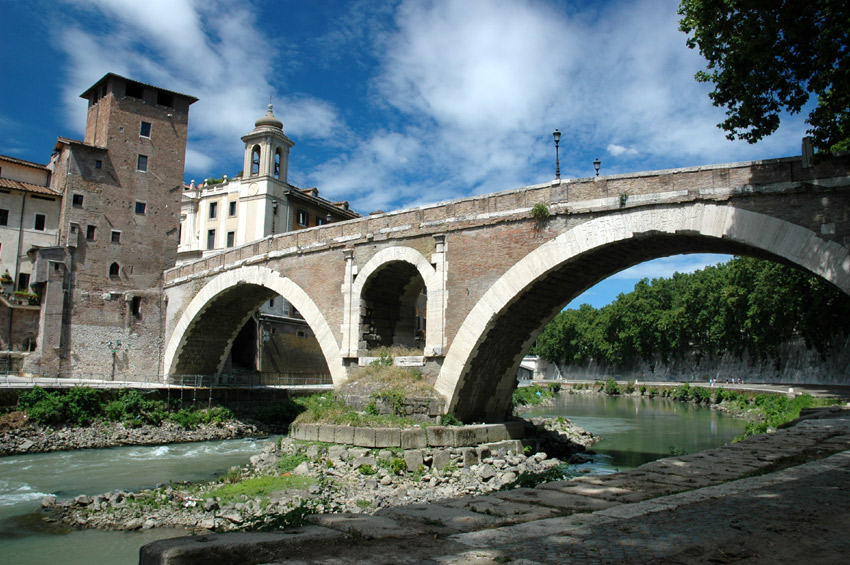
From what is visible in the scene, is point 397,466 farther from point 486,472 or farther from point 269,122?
point 269,122

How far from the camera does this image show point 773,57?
1041cm

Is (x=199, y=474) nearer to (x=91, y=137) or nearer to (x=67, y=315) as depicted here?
(x=67, y=315)

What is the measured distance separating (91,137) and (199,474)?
73.4 ft

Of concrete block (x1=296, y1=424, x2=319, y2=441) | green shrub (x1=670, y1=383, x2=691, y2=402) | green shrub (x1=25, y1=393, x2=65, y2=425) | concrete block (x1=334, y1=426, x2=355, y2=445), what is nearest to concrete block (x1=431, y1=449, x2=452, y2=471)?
concrete block (x1=334, y1=426, x2=355, y2=445)

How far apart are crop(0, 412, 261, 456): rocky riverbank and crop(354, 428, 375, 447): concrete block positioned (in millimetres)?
10801

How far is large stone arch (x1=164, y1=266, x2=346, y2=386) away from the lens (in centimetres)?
1888

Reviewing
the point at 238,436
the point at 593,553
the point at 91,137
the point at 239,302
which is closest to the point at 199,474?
the point at 238,436

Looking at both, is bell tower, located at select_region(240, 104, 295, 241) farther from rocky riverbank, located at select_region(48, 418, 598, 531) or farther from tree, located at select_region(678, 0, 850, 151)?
tree, located at select_region(678, 0, 850, 151)

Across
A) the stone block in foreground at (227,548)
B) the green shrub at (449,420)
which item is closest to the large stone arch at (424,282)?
the green shrub at (449,420)

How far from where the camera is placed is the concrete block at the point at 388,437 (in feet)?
47.0

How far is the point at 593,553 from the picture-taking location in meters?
3.79

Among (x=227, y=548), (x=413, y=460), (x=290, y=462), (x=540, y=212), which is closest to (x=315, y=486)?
(x=413, y=460)

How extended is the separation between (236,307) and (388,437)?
566 inches

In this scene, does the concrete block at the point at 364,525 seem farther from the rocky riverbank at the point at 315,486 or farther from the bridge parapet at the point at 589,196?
the bridge parapet at the point at 589,196
